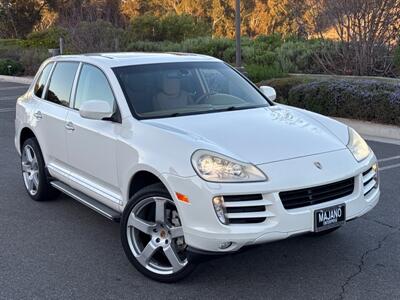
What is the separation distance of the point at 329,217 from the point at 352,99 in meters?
7.01

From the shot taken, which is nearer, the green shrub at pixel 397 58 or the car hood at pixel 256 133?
the car hood at pixel 256 133

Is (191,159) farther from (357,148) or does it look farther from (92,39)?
(92,39)

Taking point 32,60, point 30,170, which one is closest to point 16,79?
point 32,60

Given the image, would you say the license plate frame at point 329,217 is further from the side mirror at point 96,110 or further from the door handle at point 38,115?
the door handle at point 38,115

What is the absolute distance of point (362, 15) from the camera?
1427 centimetres

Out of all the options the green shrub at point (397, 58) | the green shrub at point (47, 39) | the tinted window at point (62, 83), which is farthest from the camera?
the green shrub at point (47, 39)

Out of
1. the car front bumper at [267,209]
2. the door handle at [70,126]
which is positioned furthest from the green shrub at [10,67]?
the car front bumper at [267,209]

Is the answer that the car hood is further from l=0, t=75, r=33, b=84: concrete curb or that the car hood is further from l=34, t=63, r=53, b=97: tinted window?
l=0, t=75, r=33, b=84: concrete curb

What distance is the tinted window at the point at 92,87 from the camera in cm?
489

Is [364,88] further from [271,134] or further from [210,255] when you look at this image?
[210,255]

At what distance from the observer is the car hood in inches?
152

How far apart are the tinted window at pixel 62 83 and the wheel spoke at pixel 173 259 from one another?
216 centimetres

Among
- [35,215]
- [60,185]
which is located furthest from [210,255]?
[35,215]

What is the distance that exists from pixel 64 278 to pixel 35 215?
172 cm
